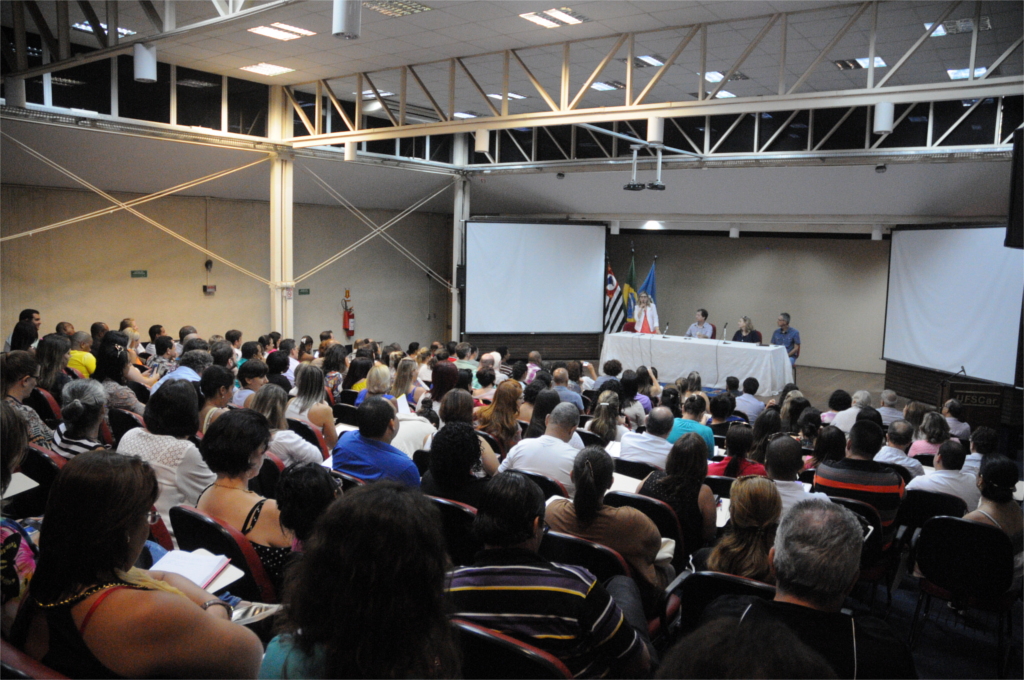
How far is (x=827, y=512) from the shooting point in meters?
2.04

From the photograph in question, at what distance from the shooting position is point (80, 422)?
3529 millimetres

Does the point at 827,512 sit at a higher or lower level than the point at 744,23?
lower

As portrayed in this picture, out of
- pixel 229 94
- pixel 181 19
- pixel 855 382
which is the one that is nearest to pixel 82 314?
pixel 229 94

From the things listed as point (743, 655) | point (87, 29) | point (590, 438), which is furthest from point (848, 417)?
point (87, 29)

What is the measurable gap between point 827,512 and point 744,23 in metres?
6.41

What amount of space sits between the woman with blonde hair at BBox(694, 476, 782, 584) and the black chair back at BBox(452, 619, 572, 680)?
114 centimetres

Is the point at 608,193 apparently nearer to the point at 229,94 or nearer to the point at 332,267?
the point at 332,267

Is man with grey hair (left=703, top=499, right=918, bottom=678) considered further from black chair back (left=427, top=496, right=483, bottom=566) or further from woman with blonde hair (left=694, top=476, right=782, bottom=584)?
black chair back (left=427, top=496, right=483, bottom=566)

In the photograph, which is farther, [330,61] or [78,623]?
[330,61]

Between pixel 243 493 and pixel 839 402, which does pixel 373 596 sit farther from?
pixel 839 402

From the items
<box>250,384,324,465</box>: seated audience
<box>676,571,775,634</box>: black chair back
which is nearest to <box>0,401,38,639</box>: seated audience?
<box>250,384,324,465</box>: seated audience

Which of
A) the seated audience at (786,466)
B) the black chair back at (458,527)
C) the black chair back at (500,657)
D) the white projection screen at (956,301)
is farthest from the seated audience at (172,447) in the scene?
the white projection screen at (956,301)

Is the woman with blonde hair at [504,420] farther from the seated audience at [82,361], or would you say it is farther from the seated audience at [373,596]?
the seated audience at [82,361]

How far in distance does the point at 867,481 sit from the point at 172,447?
3.59 meters
